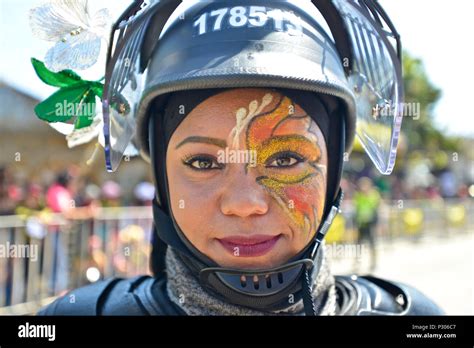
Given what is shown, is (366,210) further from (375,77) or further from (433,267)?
(375,77)

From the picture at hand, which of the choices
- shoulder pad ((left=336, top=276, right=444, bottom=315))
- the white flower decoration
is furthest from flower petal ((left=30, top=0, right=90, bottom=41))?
shoulder pad ((left=336, top=276, right=444, bottom=315))

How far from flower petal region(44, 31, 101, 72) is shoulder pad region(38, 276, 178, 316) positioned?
1.91 feet

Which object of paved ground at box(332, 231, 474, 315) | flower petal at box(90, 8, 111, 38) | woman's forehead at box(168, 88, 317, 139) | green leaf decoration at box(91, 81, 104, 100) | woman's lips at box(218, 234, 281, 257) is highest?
flower petal at box(90, 8, 111, 38)

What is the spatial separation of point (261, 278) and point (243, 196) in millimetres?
200

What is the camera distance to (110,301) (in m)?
1.34

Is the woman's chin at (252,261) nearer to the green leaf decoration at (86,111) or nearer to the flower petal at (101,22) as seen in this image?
the green leaf decoration at (86,111)

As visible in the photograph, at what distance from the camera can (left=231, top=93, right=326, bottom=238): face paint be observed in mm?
1160

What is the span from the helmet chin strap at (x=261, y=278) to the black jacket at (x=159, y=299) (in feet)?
0.48

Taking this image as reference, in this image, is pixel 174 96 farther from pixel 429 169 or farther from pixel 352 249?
pixel 429 169

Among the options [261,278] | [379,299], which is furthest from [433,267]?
[261,278]

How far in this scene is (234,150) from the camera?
1.15 m

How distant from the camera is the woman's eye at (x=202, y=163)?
1.18 m
